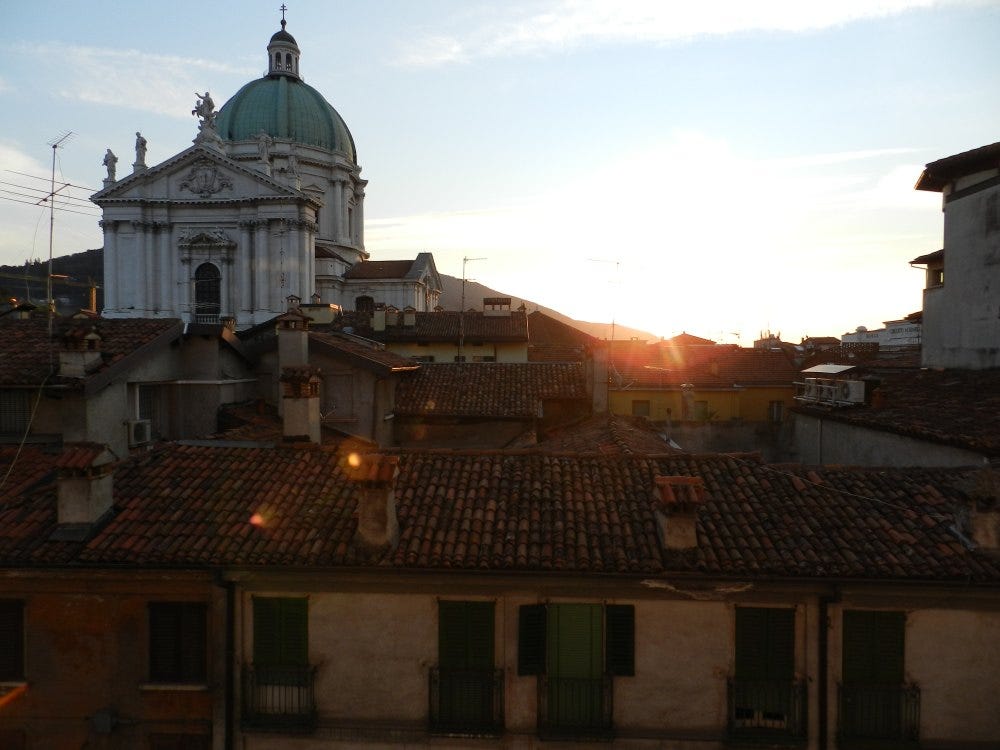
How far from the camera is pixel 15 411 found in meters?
13.3

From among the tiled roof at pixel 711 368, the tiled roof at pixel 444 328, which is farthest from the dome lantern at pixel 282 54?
the tiled roof at pixel 711 368

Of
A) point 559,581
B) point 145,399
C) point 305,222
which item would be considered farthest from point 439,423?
point 305,222

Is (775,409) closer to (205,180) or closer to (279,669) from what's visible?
(279,669)

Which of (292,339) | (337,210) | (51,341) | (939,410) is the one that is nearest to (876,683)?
(939,410)

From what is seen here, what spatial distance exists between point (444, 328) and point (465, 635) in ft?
91.9

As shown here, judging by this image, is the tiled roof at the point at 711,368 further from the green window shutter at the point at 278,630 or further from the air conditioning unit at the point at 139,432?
the green window shutter at the point at 278,630

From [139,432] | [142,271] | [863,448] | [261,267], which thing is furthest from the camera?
[142,271]

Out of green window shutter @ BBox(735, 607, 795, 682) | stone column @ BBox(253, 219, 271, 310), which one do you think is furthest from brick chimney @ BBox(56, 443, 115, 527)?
stone column @ BBox(253, 219, 271, 310)

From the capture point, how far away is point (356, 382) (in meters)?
19.6

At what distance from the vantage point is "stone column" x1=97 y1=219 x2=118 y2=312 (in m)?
44.9

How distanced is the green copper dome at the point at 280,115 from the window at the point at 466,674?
5615cm

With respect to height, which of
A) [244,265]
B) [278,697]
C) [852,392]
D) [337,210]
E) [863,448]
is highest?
[337,210]

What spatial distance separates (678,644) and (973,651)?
137 inches

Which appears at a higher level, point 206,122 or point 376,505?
point 206,122
